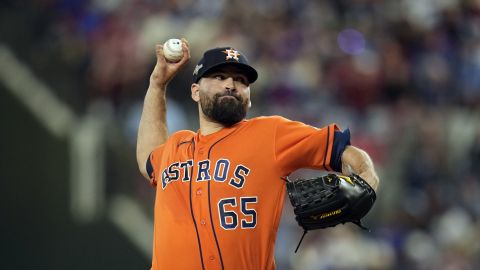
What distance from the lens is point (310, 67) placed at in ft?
33.8

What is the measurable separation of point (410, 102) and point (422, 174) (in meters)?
1.03

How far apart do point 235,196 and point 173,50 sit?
1171 mm

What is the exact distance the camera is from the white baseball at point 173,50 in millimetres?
5277

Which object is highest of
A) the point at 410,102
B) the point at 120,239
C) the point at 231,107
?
the point at 231,107

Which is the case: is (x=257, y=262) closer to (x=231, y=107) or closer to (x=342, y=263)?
(x=231, y=107)

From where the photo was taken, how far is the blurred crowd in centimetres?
883

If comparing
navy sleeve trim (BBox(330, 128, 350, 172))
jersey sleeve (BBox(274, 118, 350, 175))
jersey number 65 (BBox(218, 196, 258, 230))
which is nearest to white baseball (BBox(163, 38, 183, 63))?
jersey sleeve (BBox(274, 118, 350, 175))

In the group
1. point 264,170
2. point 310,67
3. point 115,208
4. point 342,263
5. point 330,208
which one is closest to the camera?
point 330,208

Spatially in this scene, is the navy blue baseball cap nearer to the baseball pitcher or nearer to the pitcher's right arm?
the baseball pitcher

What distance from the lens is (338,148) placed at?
14.5 feet

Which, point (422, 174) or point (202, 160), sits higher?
point (202, 160)

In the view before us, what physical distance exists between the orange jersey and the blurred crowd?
4145 mm

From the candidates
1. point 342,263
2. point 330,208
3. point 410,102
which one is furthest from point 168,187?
point 410,102

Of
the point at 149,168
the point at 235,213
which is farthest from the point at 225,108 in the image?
the point at 149,168
